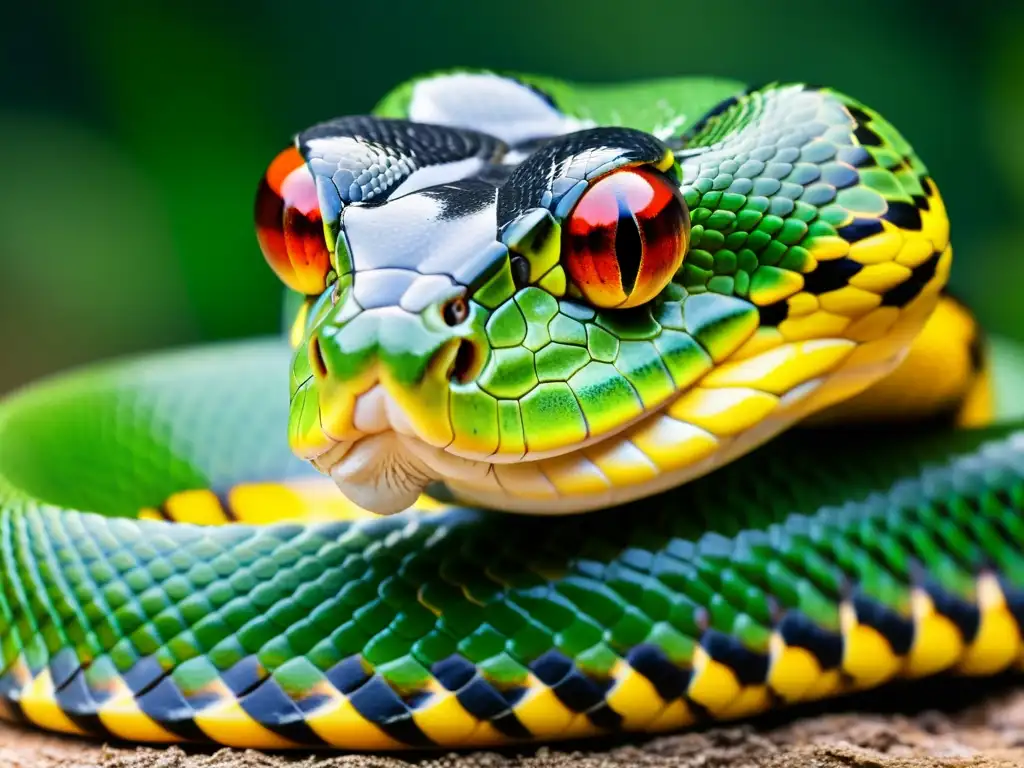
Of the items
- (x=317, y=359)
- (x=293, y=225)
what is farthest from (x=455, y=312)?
(x=293, y=225)

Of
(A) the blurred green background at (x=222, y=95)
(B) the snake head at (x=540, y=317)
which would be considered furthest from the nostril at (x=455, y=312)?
(A) the blurred green background at (x=222, y=95)

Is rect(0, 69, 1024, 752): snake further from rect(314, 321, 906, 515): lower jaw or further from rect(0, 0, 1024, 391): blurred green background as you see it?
rect(0, 0, 1024, 391): blurred green background

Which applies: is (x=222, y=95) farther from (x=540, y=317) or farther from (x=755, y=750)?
(x=755, y=750)

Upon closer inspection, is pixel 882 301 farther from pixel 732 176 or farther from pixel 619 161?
pixel 619 161

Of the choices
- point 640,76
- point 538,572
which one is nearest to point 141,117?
point 640,76

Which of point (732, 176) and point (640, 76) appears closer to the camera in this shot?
point (732, 176)

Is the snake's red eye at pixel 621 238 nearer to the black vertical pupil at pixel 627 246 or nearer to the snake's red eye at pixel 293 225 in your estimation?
the black vertical pupil at pixel 627 246
